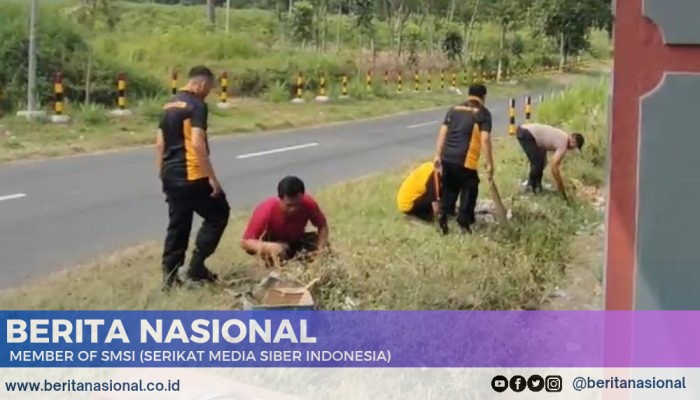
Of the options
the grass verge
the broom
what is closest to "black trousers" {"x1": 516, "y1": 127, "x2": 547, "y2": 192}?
the broom

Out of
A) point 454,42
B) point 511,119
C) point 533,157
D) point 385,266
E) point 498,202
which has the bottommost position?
point 385,266

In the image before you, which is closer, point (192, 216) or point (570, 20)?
point (192, 216)

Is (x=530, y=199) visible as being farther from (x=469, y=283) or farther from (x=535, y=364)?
(x=535, y=364)

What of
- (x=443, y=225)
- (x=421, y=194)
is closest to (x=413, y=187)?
(x=421, y=194)

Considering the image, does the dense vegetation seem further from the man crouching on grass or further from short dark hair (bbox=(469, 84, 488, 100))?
the man crouching on grass

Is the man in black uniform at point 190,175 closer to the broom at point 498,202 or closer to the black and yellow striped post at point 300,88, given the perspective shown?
the black and yellow striped post at point 300,88

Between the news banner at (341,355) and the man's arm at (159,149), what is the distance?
579 millimetres

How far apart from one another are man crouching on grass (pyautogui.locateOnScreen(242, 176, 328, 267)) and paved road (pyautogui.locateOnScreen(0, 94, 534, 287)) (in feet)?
0.17

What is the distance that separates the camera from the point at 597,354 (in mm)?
2773

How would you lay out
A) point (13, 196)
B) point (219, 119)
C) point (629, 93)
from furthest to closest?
point (219, 119) → point (13, 196) → point (629, 93)

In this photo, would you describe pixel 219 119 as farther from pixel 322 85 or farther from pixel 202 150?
pixel 322 85

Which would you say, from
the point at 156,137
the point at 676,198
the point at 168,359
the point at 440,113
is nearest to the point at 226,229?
the point at 156,137

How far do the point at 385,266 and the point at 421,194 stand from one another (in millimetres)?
517

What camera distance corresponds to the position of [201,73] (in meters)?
3.14
